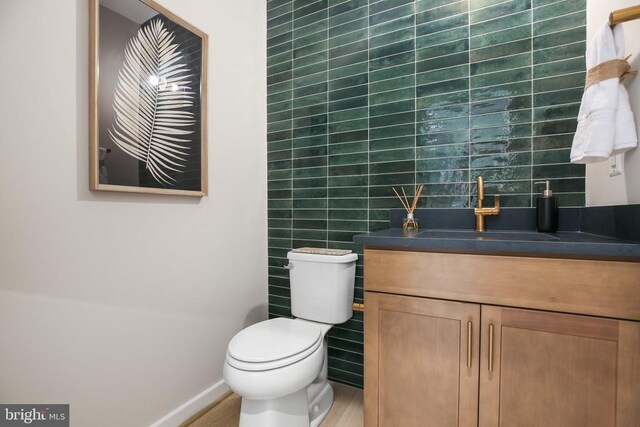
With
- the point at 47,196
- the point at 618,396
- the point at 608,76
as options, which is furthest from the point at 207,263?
the point at 608,76

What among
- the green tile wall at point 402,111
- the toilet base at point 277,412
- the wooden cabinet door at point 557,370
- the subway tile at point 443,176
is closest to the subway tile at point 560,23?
the green tile wall at point 402,111

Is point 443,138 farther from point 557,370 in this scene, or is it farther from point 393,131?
point 557,370

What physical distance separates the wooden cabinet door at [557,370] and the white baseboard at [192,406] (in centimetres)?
133

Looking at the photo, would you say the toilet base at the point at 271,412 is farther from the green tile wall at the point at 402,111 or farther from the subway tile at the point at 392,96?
the subway tile at the point at 392,96

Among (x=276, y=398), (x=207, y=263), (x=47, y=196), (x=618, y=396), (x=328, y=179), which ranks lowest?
(x=276, y=398)

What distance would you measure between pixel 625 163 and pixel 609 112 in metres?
0.21

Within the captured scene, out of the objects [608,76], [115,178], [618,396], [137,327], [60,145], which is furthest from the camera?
[137,327]

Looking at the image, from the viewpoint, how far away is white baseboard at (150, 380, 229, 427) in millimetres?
1385

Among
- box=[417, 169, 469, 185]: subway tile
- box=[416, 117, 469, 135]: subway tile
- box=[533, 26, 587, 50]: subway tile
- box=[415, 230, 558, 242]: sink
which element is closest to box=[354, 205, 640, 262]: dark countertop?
box=[415, 230, 558, 242]: sink

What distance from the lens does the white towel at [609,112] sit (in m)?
0.93

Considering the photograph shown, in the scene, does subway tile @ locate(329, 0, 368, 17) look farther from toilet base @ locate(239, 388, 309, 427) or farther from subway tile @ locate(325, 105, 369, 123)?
toilet base @ locate(239, 388, 309, 427)

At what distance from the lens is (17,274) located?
952mm

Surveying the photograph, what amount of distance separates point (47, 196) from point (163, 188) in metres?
0.42

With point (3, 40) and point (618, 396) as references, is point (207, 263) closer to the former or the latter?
point (3, 40)
